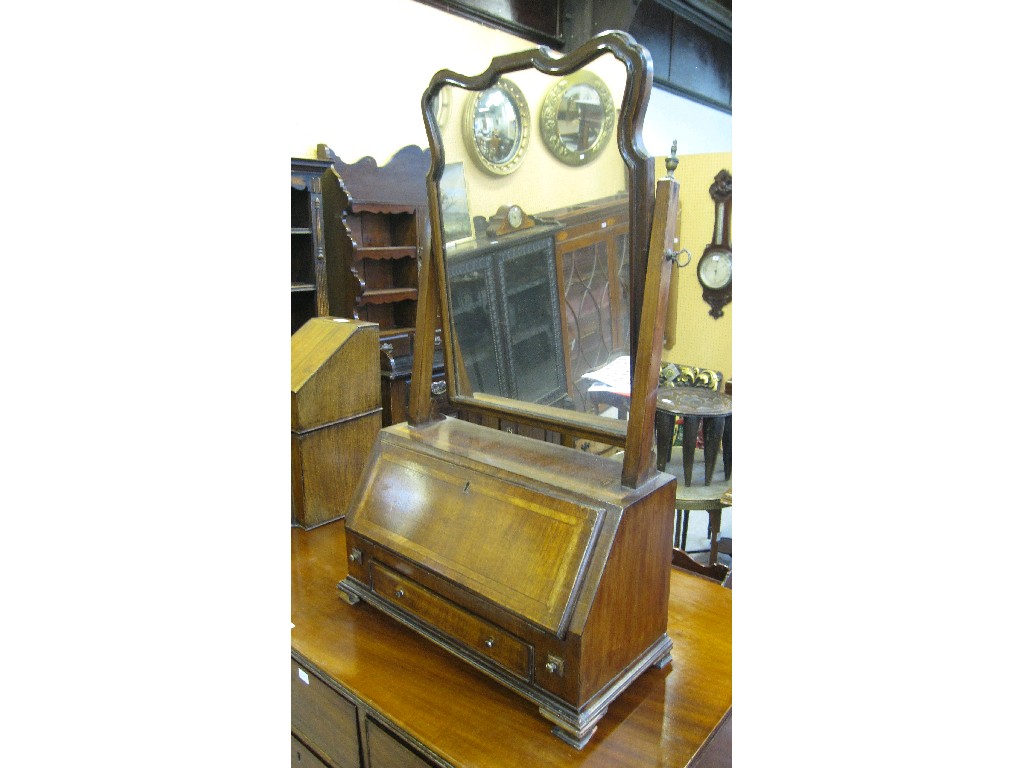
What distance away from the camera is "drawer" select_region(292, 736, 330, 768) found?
1.19 metres

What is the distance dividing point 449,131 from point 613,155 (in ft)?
1.13

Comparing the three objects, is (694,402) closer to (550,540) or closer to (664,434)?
(664,434)

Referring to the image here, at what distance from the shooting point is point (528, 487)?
3.30 ft

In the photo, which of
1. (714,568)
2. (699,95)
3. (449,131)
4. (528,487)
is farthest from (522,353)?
(699,95)

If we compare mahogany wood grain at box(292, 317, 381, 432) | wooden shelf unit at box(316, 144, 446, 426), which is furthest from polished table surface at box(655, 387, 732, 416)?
mahogany wood grain at box(292, 317, 381, 432)

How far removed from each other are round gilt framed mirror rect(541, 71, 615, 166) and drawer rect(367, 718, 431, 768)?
921 millimetres

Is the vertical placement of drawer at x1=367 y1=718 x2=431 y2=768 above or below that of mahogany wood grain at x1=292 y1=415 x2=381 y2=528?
below

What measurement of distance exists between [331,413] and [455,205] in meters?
0.56

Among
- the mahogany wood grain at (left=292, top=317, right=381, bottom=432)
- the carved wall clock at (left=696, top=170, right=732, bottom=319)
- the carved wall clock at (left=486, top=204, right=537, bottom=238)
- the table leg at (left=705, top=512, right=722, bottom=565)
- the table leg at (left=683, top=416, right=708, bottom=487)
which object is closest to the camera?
the carved wall clock at (left=486, top=204, right=537, bottom=238)

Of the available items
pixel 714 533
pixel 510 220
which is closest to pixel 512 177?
pixel 510 220

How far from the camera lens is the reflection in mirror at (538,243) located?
1046 millimetres

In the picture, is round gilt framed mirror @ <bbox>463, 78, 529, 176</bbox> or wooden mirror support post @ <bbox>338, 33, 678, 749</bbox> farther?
round gilt framed mirror @ <bbox>463, 78, 529, 176</bbox>

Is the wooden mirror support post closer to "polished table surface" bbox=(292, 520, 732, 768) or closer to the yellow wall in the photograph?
"polished table surface" bbox=(292, 520, 732, 768)

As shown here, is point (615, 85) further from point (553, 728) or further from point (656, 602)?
point (553, 728)
